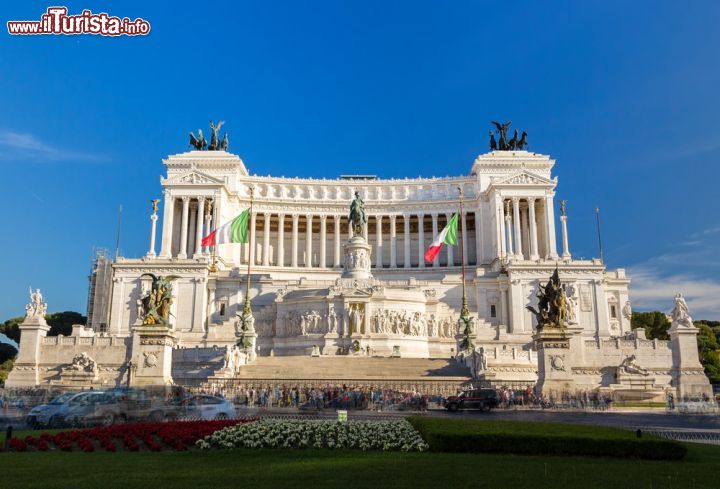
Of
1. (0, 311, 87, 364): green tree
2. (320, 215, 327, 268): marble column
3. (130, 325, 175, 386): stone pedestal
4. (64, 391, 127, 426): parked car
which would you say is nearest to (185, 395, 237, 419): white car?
(64, 391, 127, 426): parked car

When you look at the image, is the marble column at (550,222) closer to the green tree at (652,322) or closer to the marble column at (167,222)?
the green tree at (652,322)

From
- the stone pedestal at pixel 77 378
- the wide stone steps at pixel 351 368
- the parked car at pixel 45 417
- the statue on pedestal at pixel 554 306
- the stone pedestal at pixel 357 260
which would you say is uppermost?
the stone pedestal at pixel 357 260

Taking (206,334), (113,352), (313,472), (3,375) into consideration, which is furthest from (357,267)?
(313,472)

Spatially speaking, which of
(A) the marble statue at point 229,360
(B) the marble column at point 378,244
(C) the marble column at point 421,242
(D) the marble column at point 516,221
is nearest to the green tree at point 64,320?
(B) the marble column at point 378,244

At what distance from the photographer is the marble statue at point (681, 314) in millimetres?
41656

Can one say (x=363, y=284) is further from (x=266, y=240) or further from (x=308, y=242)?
(x=266, y=240)

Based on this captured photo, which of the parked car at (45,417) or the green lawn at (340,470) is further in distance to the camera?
the parked car at (45,417)

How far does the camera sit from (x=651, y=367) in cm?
4619

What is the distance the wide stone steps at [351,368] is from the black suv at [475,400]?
11.3 meters

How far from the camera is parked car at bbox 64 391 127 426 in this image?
24422mm

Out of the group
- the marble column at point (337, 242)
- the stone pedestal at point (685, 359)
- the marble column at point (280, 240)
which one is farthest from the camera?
the marble column at point (337, 242)

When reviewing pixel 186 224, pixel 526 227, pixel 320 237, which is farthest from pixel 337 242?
pixel 526 227

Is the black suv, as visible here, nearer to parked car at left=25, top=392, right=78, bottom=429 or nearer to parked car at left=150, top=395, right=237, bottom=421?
parked car at left=150, top=395, right=237, bottom=421

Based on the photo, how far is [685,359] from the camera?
135 feet
